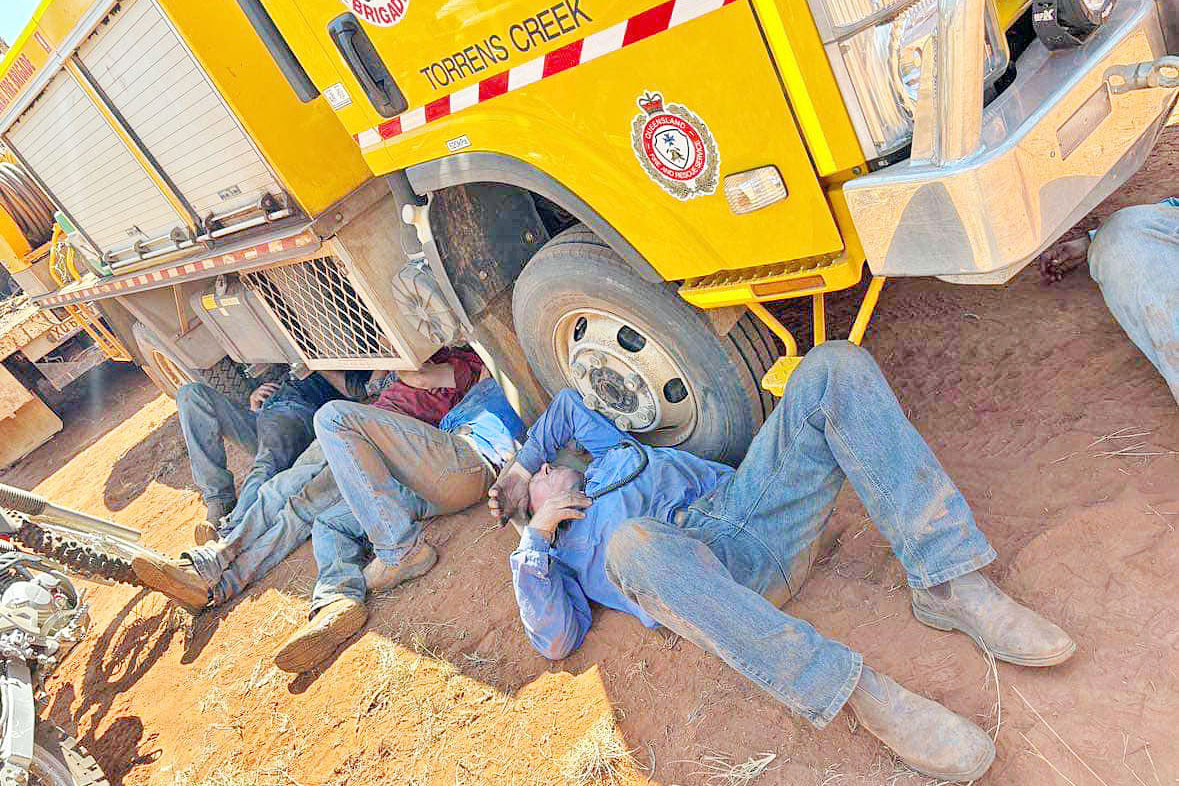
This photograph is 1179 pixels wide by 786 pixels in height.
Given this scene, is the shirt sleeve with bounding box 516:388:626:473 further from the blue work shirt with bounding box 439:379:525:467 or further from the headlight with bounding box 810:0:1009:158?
the headlight with bounding box 810:0:1009:158

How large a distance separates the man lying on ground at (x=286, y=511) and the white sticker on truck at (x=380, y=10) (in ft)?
7.13

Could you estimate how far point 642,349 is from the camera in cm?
292

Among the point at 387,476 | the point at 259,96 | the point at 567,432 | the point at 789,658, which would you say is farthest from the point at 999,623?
the point at 259,96

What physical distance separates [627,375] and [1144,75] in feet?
6.01

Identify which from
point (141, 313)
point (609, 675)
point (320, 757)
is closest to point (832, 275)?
point (609, 675)

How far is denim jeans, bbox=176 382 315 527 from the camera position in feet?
16.8

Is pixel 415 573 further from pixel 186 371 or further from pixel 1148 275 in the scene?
pixel 186 371

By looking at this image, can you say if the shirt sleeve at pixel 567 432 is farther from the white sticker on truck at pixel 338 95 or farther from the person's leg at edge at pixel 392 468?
the white sticker on truck at pixel 338 95

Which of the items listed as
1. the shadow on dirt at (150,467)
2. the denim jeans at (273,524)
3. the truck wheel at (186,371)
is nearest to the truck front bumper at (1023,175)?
the denim jeans at (273,524)

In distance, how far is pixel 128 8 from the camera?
10.9ft

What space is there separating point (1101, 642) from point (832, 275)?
1.19m

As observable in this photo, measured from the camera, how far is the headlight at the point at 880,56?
1758 mm

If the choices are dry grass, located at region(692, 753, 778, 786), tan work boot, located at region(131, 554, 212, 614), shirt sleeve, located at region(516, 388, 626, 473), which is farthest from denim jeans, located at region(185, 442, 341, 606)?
dry grass, located at region(692, 753, 778, 786)

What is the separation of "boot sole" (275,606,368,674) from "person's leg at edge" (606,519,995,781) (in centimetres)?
193
